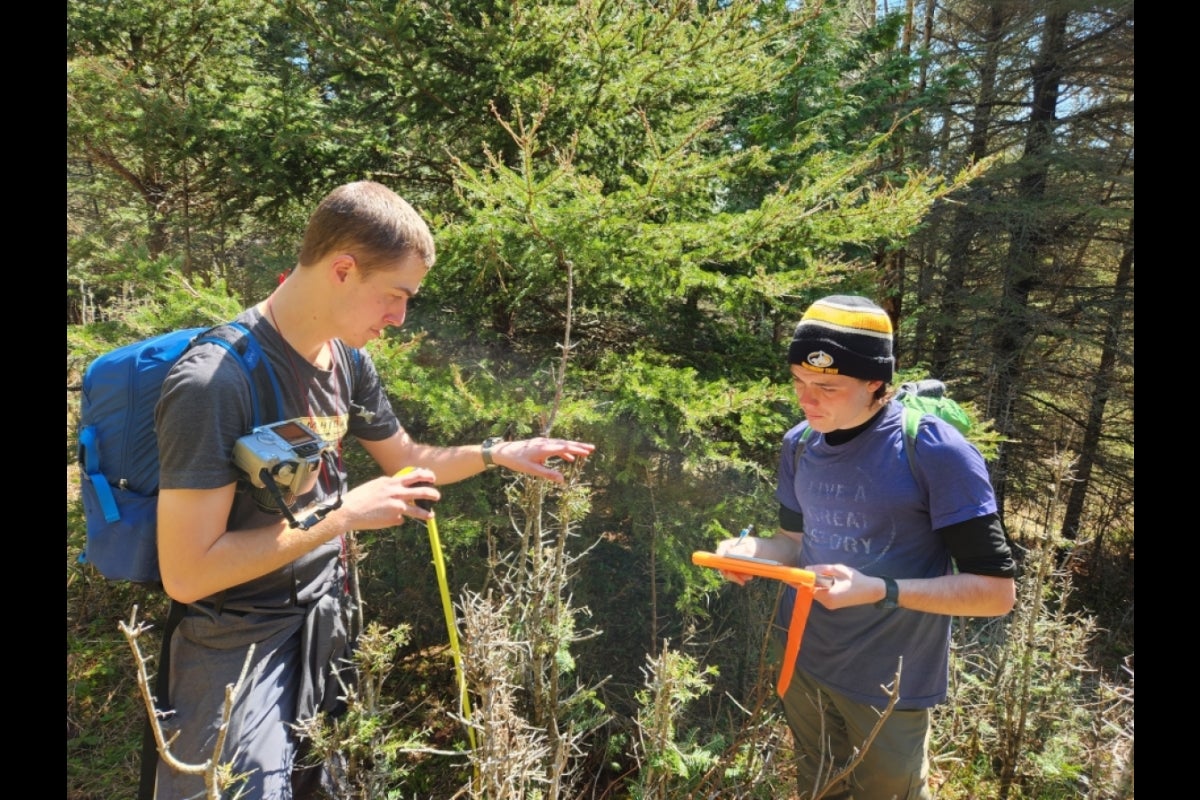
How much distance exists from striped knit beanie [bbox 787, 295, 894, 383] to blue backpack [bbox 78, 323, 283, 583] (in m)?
1.71

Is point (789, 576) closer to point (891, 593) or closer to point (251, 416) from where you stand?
point (891, 593)

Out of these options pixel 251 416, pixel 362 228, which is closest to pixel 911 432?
pixel 362 228

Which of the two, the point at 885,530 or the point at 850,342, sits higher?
the point at 850,342

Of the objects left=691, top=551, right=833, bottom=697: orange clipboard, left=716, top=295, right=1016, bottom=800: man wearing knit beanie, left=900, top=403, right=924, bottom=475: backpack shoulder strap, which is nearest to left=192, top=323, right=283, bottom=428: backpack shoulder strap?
left=691, top=551, right=833, bottom=697: orange clipboard

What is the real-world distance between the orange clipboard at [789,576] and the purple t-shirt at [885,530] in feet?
0.87

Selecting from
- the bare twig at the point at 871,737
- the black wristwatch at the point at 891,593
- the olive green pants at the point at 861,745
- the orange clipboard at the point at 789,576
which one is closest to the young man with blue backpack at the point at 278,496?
the orange clipboard at the point at 789,576

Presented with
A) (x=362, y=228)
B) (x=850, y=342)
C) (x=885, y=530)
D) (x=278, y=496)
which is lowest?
(x=885, y=530)

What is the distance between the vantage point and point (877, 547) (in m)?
2.09

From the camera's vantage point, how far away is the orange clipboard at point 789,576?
186 centimetres

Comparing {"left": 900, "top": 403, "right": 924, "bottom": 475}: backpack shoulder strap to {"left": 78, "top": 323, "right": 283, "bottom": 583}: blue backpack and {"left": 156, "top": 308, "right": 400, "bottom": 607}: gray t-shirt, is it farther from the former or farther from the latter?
{"left": 78, "top": 323, "right": 283, "bottom": 583}: blue backpack

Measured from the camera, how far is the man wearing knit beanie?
1.88m

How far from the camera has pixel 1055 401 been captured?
956 cm

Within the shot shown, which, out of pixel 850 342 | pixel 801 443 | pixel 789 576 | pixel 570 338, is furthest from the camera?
pixel 570 338

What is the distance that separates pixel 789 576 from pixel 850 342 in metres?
0.78
